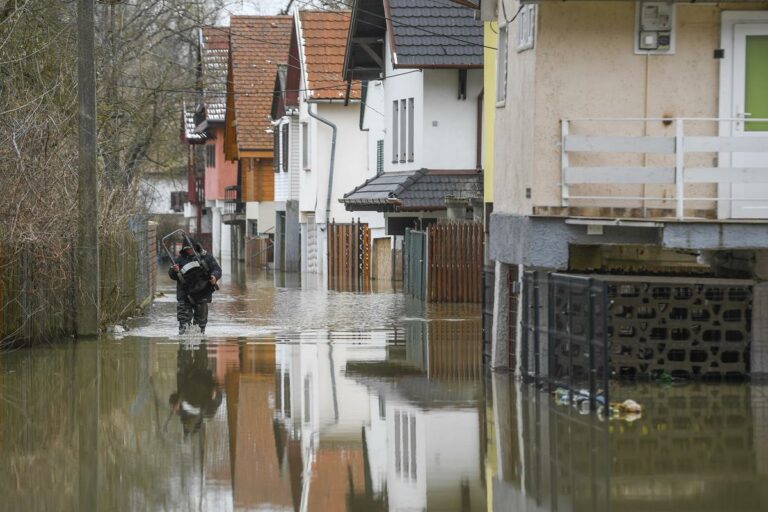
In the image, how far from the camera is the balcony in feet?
225

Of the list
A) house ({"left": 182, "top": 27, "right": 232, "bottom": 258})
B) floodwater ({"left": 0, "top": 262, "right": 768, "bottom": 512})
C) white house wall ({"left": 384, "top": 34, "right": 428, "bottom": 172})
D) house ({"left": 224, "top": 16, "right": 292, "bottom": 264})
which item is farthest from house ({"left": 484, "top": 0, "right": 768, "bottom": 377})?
house ({"left": 224, "top": 16, "right": 292, "bottom": 264})

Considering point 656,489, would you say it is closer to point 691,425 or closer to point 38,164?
point 691,425

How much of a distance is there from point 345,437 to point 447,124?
75.7 feet

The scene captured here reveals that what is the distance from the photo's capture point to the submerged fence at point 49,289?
20797 mm

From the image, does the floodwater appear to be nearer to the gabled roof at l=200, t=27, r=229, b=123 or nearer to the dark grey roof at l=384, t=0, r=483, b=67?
the dark grey roof at l=384, t=0, r=483, b=67

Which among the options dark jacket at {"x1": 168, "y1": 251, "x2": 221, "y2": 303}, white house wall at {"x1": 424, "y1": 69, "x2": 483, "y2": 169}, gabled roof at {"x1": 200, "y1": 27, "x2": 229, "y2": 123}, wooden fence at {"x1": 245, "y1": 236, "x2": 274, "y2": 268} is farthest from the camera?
gabled roof at {"x1": 200, "y1": 27, "x2": 229, "y2": 123}

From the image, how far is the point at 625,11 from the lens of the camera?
16797 mm

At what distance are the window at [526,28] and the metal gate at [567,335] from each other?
262 cm

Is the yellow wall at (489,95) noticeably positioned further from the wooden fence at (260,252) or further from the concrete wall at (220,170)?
the concrete wall at (220,170)

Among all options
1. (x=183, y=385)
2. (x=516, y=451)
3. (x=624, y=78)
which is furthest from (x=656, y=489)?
(x=183, y=385)

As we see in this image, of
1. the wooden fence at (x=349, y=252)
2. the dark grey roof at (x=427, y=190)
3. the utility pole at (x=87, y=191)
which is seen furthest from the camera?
the wooden fence at (x=349, y=252)

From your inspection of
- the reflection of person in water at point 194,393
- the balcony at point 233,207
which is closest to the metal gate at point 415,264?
the reflection of person in water at point 194,393

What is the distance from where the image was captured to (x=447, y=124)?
119 ft

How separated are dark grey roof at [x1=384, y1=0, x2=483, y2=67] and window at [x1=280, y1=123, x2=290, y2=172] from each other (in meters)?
Answer: 20.2
